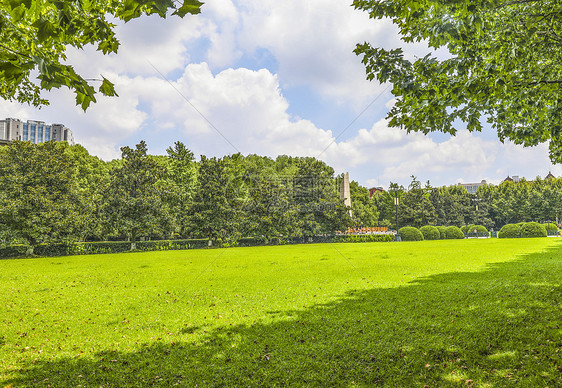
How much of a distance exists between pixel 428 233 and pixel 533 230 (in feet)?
40.2

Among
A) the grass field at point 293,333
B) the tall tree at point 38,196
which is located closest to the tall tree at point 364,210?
the tall tree at point 38,196

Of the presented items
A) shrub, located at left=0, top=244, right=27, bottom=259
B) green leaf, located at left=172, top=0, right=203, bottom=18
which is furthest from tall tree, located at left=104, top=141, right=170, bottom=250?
green leaf, located at left=172, top=0, right=203, bottom=18

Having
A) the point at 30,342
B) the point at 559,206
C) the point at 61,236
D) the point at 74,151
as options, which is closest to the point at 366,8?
the point at 30,342

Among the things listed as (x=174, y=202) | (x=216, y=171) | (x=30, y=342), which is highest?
(x=216, y=171)

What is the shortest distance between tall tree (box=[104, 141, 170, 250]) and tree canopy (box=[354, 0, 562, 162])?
2878cm

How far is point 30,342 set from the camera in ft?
21.2

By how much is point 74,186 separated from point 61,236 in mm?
5149

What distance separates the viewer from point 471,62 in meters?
6.69

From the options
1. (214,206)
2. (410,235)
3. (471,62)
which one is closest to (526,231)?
(410,235)

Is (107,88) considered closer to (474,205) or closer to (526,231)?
(526,231)

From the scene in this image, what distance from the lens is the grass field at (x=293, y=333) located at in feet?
15.4

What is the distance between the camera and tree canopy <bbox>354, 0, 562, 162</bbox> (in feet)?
19.1

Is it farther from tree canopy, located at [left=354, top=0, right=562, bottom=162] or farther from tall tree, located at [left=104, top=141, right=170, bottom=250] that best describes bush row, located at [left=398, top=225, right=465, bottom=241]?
tree canopy, located at [left=354, top=0, right=562, bottom=162]

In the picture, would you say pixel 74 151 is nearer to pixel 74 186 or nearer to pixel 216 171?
pixel 74 186
